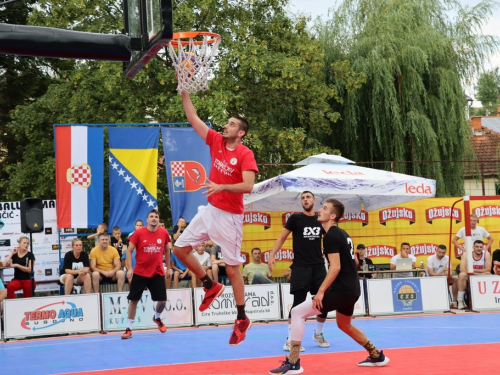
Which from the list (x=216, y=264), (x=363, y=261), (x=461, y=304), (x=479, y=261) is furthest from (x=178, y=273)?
(x=479, y=261)

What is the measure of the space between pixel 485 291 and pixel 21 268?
10.9 m

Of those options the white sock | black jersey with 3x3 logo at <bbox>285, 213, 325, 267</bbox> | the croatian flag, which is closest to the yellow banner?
the croatian flag

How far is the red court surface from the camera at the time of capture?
9.00m

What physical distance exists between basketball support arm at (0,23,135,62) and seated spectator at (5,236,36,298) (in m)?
9.72

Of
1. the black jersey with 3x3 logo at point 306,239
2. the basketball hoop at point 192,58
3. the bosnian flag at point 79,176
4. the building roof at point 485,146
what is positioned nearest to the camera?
the basketball hoop at point 192,58

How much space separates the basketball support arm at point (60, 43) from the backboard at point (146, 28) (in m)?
0.11

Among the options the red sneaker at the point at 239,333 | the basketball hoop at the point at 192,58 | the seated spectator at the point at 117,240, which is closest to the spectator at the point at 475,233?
the seated spectator at the point at 117,240

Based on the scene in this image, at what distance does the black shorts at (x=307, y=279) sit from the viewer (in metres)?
11.2

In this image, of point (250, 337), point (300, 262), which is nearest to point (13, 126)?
point (250, 337)

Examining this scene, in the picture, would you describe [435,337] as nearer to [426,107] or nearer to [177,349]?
[177,349]

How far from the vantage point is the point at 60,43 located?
7.93 meters

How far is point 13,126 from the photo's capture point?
27531 millimetres

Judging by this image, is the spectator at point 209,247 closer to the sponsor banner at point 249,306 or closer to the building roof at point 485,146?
the sponsor banner at point 249,306

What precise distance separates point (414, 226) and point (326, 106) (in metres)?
6.72
